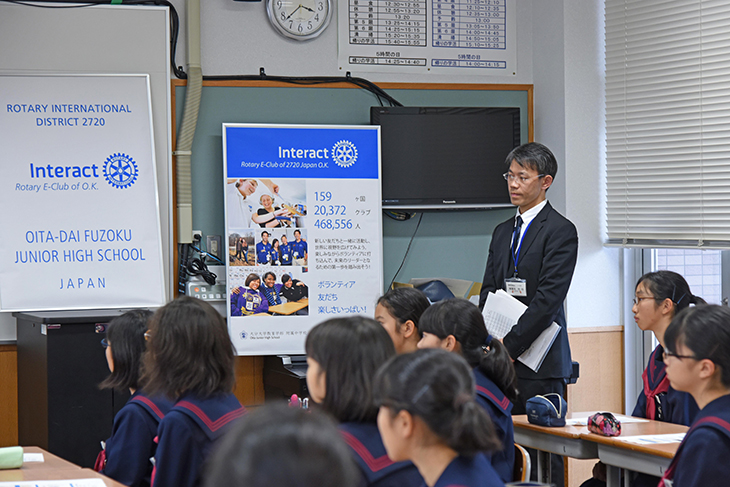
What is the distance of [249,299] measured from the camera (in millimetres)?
4332

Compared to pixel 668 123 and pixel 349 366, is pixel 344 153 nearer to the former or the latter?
pixel 668 123

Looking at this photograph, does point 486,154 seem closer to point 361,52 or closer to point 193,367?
point 361,52

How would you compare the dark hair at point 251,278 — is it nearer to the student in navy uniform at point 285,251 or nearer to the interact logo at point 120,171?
the student in navy uniform at point 285,251

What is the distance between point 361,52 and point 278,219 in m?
1.17

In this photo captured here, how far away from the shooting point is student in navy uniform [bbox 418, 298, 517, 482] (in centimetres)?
232

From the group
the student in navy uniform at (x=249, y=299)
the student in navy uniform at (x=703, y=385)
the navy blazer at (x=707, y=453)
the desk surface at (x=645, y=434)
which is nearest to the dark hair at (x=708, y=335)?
the student in navy uniform at (x=703, y=385)

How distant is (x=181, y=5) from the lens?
4.41m

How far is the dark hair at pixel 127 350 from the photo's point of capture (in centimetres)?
244

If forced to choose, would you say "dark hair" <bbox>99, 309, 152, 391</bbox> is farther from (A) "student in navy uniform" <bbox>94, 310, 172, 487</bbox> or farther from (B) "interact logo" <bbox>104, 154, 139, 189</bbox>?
(B) "interact logo" <bbox>104, 154, 139, 189</bbox>

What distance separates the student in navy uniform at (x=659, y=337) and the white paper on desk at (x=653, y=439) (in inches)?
14.0

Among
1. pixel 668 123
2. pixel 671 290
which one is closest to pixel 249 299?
pixel 671 290

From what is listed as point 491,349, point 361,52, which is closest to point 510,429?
point 491,349

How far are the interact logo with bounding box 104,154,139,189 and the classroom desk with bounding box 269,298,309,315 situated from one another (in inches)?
41.7

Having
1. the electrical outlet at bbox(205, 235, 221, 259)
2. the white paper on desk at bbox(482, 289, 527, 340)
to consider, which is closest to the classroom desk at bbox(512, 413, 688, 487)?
the white paper on desk at bbox(482, 289, 527, 340)
